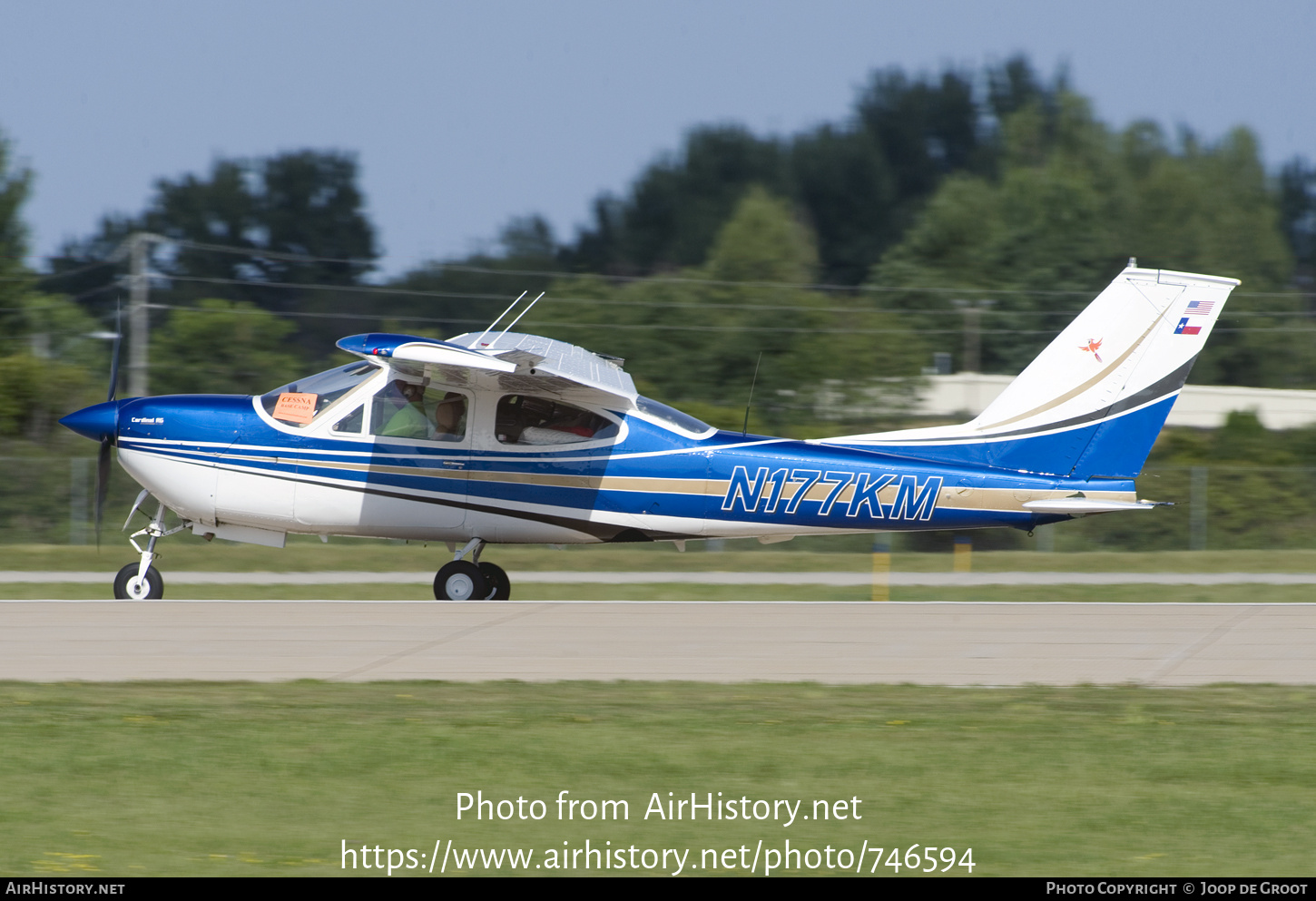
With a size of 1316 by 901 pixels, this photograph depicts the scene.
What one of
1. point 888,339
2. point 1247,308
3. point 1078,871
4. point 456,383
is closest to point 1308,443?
point 888,339

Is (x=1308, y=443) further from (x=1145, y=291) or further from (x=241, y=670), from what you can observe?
(x=241, y=670)

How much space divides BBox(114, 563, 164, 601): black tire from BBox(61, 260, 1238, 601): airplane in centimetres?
2

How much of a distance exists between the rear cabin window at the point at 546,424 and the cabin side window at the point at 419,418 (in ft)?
1.35

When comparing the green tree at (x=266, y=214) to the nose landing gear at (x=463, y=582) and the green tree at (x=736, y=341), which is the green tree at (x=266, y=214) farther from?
the nose landing gear at (x=463, y=582)

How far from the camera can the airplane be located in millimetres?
14641

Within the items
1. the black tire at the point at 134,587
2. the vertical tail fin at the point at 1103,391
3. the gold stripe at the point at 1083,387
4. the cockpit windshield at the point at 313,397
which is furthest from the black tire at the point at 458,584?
the gold stripe at the point at 1083,387

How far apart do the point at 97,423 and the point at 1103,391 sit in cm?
997

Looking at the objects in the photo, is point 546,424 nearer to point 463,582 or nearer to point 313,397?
point 463,582

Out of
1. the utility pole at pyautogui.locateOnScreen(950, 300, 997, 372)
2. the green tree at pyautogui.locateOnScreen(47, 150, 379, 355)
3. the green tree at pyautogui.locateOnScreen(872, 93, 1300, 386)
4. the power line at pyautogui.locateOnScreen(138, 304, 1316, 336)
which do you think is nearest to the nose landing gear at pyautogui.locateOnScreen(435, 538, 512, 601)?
the power line at pyautogui.locateOnScreen(138, 304, 1316, 336)

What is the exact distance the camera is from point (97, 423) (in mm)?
14805

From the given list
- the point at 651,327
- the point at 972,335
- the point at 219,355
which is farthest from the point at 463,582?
the point at 972,335

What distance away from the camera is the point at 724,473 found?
48.7ft

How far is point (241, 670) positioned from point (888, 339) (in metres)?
31.9

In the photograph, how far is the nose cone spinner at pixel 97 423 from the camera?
14797 mm
